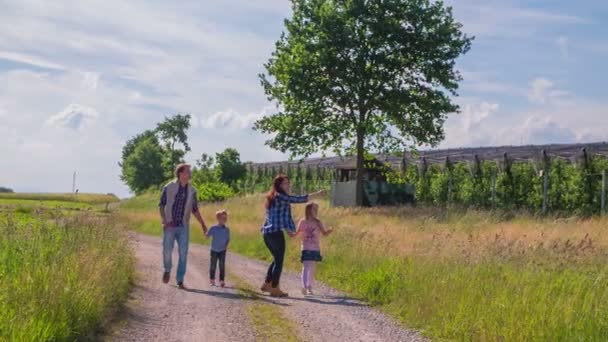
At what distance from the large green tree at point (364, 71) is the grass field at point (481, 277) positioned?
1575 centimetres

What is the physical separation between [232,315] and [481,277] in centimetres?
395

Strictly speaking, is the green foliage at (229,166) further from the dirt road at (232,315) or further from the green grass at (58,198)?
the dirt road at (232,315)

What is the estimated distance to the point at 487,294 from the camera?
10750 mm

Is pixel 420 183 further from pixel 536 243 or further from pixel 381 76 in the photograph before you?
pixel 536 243

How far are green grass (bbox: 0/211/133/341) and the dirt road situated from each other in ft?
1.46

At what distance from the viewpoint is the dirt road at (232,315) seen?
9.48 metres

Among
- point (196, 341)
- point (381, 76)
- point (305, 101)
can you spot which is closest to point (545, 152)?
point (381, 76)

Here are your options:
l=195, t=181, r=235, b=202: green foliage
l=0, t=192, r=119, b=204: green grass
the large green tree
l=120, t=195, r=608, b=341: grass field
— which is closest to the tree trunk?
the large green tree

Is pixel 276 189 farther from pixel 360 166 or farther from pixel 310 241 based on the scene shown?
pixel 360 166

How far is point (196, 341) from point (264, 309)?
2.72 metres

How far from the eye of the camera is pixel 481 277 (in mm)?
12133

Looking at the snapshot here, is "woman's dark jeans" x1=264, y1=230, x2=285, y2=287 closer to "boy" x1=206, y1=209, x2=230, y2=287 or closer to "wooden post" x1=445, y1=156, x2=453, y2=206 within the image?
"boy" x1=206, y1=209, x2=230, y2=287

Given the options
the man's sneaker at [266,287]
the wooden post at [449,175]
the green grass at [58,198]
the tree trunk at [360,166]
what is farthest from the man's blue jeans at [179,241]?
the green grass at [58,198]

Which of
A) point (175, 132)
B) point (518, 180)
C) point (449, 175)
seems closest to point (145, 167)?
point (175, 132)
